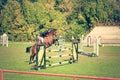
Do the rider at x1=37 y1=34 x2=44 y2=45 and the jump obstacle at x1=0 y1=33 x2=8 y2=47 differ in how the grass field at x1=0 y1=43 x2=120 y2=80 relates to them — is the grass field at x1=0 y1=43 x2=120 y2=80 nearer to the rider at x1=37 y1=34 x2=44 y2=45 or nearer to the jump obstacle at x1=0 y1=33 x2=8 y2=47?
the jump obstacle at x1=0 y1=33 x2=8 y2=47

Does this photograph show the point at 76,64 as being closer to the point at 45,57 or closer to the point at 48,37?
the point at 45,57

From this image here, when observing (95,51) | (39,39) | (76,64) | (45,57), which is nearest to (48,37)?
(39,39)

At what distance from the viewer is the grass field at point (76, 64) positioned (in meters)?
6.18

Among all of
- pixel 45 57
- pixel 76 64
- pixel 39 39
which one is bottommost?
pixel 76 64

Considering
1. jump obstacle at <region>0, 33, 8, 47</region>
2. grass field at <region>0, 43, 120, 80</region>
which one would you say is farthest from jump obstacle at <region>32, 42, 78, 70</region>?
jump obstacle at <region>0, 33, 8, 47</region>

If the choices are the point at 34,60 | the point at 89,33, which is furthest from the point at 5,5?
the point at 89,33

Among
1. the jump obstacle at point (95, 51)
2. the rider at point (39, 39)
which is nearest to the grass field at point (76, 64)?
the jump obstacle at point (95, 51)

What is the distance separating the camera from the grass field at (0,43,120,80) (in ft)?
20.3

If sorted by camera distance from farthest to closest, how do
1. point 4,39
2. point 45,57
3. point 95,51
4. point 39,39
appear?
point 4,39 < point 39,39 < point 45,57 < point 95,51

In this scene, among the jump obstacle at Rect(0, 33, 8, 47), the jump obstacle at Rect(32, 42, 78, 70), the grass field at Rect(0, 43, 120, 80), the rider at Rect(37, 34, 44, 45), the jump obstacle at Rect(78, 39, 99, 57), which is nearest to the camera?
the grass field at Rect(0, 43, 120, 80)

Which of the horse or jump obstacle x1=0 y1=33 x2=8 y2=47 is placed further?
jump obstacle x1=0 y1=33 x2=8 y2=47

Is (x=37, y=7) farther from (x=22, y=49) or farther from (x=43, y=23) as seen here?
(x=22, y=49)

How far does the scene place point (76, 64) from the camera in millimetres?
6609

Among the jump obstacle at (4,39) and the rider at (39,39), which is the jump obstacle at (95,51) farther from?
the jump obstacle at (4,39)
